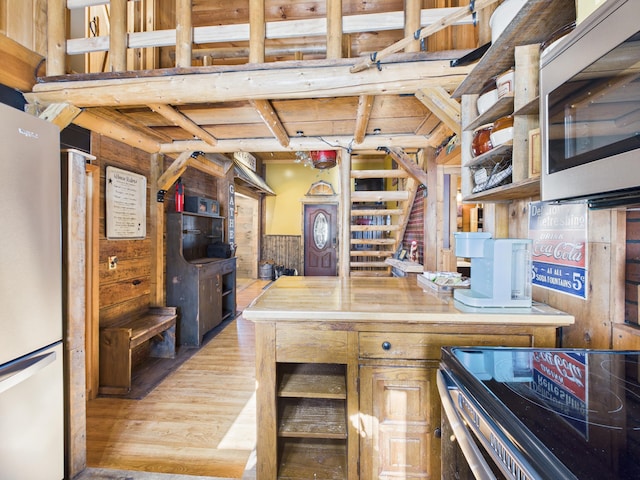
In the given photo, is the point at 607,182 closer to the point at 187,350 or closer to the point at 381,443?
the point at 381,443

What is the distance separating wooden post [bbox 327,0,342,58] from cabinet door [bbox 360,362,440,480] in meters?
1.85

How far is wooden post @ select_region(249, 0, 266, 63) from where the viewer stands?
1823 mm

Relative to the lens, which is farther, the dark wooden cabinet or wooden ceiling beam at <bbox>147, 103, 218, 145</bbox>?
the dark wooden cabinet

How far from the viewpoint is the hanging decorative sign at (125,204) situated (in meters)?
2.69

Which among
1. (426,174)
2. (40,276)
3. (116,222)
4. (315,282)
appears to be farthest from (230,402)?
(426,174)

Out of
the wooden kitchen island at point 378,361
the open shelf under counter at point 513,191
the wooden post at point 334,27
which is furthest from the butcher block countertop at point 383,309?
the wooden post at point 334,27

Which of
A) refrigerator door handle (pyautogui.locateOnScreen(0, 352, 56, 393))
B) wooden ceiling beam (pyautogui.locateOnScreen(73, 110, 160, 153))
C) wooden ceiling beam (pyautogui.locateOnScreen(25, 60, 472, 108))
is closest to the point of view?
refrigerator door handle (pyautogui.locateOnScreen(0, 352, 56, 393))

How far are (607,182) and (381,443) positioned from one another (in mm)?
1354

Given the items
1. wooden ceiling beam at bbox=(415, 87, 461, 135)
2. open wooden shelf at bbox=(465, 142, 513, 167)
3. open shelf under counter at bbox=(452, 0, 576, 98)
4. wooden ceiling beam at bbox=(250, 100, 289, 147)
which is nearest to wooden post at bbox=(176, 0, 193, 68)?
wooden ceiling beam at bbox=(250, 100, 289, 147)

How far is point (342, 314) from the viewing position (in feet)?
4.42

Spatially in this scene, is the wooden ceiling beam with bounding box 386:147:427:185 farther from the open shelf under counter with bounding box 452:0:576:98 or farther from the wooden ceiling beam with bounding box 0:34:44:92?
the wooden ceiling beam with bounding box 0:34:44:92

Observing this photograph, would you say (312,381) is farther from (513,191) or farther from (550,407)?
(513,191)

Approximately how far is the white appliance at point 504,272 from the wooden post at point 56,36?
2.90 metres

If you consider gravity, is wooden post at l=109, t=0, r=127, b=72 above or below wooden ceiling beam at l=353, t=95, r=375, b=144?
above
